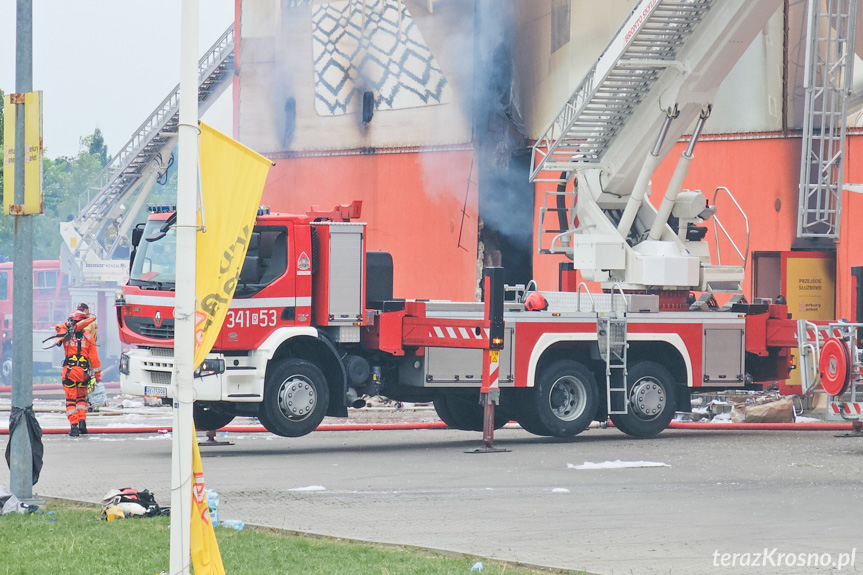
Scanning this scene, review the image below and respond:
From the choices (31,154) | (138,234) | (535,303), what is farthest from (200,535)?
(535,303)

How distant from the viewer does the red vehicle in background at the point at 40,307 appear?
2973 cm

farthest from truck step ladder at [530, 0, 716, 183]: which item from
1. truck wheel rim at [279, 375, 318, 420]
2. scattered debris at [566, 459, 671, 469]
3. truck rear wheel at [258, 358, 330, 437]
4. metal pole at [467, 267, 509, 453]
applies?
scattered debris at [566, 459, 671, 469]

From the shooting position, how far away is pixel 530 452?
14.4 meters

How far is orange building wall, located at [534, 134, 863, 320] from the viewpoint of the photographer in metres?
22.0

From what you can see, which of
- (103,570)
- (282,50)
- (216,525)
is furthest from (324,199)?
(103,570)

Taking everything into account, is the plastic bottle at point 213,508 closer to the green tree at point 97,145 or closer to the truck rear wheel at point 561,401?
the truck rear wheel at point 561,401

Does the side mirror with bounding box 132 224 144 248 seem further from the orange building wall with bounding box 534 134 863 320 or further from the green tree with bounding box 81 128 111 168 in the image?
the green tree with bounding box 81 128 111 168

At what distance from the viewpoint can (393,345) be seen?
49.0 ft

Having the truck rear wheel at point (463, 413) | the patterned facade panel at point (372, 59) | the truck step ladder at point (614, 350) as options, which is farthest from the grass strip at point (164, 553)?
the patterned facade panel at point (372, 59)

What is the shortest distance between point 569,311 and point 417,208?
1028 cm

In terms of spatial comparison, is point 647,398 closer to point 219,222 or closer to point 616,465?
point 616,465

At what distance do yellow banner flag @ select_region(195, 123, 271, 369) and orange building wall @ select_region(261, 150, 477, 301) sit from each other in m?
18.9

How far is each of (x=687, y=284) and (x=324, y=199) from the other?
1215cm

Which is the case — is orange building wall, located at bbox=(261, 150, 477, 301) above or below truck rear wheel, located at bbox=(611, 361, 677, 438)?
above
